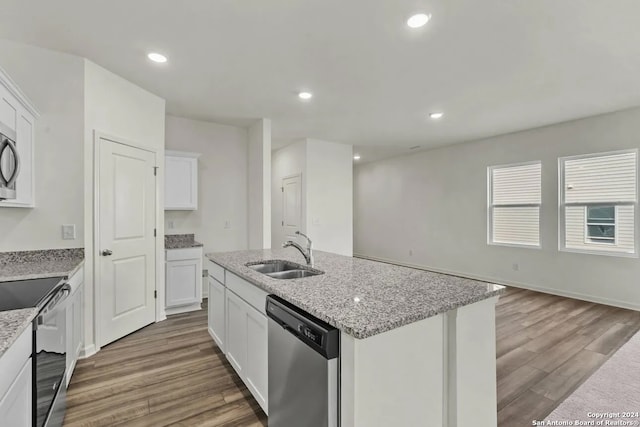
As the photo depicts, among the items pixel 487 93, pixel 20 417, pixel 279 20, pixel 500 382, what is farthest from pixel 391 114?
pixel 20 417

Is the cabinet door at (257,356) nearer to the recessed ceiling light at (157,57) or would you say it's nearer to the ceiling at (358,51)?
the ceiling at (358,51)

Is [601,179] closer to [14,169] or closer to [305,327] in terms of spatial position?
[305,327]

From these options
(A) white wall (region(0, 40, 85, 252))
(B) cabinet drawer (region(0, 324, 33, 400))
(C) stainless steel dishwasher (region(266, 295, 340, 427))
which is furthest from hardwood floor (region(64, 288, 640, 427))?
(A) white wall (region(0, 40, 85, 252))

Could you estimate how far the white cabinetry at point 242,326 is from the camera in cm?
180

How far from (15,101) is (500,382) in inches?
165

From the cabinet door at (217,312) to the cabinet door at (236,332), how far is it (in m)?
0.14

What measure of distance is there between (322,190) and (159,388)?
4.20 meters

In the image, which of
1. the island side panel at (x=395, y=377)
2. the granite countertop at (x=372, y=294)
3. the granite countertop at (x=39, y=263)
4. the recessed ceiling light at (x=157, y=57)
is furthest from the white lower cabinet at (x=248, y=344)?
the recessed ceiling light at (x=157, y=57)

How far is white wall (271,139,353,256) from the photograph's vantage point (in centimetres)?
566

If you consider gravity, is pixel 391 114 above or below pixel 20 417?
above

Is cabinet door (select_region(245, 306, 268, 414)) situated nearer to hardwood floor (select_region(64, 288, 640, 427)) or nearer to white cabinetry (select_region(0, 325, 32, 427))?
hardwood floor (select_region(64, 288, 640, 427))

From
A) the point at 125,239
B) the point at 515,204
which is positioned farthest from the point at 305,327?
the point at 515,204

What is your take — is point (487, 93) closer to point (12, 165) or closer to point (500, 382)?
point (500, 382)

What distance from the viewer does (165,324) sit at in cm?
346
